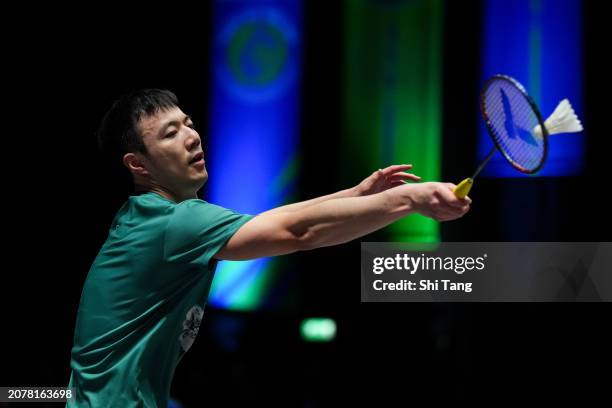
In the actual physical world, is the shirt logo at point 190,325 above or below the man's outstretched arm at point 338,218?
below

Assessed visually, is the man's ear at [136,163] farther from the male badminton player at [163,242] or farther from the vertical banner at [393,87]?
the vertical banner at [393,87]

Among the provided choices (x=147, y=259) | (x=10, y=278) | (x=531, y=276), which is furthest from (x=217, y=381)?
(x=147, y=259)

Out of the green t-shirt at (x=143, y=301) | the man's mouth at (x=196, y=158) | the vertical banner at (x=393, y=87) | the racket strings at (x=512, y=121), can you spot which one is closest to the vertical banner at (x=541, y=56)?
the vertical banner at (x=393, y=87)

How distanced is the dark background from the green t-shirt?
1894 millimetres

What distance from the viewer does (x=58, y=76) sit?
4352mm

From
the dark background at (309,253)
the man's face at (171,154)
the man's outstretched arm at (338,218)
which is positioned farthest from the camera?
the dark background at (309,253)

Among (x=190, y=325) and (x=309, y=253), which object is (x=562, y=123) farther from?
(x=309, y=253)

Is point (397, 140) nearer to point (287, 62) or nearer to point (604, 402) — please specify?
point (287, 62)

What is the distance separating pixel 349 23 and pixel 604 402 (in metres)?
2.07

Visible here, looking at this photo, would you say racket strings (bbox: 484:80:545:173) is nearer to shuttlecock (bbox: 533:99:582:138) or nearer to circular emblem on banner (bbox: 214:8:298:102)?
shuttlecock (bbox: 533:99:582:138)

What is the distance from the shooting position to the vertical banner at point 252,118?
4.22 m

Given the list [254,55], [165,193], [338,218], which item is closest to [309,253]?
[254,55]

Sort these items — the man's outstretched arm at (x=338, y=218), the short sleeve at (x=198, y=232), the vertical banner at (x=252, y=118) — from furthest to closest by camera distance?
the vertical banner at (x=252, y=118) → the short sleeve at (x=198, y=232) → the man's outstretched arm at (x=338, y=218)

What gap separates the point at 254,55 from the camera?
14.5ft
